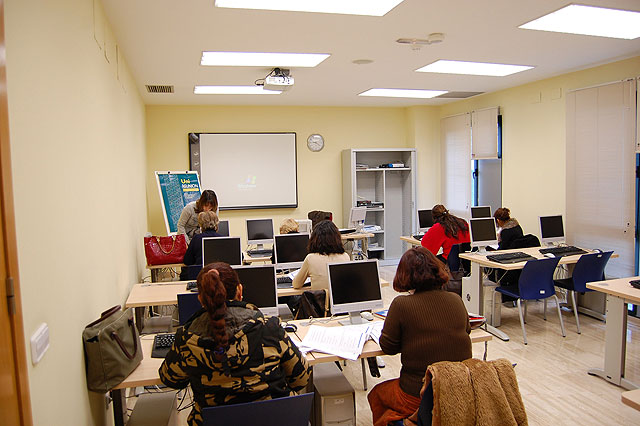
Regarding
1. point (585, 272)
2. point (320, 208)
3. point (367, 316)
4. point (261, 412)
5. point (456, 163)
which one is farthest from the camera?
point (320, 208)

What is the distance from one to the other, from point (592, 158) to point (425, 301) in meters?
4.69

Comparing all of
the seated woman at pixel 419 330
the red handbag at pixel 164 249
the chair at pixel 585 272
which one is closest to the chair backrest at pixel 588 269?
the chair at pixel 585 272

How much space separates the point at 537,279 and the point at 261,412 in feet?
12.7

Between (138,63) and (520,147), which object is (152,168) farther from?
(520,147)

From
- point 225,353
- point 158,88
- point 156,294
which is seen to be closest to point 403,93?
point 158,88

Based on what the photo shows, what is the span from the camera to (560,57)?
538 cm

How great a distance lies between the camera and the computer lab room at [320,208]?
6.28 feet

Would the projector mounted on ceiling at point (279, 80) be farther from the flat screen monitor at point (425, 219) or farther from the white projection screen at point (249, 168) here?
the flat screen monitor at point (425, 219)

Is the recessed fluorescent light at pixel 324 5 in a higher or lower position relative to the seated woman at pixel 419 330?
higher

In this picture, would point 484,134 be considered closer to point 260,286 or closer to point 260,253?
point 260,253

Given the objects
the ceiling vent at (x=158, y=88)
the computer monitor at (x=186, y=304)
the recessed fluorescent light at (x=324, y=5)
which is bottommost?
the computer monitor at (x=186, y=304)

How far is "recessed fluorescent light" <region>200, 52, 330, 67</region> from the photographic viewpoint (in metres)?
5.04

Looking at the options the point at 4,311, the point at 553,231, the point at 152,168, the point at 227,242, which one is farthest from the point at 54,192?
the point at 152,168

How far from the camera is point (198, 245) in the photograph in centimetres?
464
